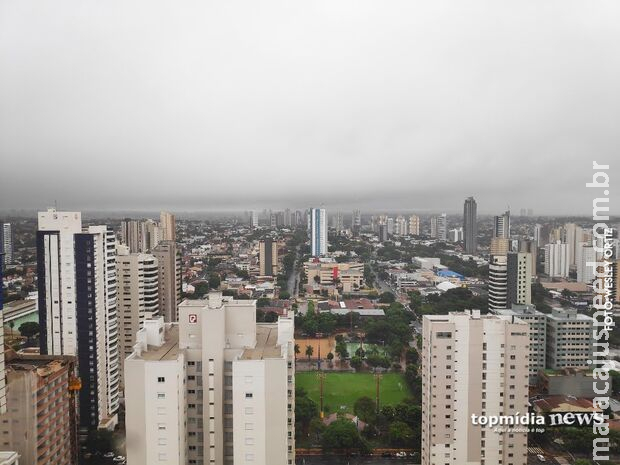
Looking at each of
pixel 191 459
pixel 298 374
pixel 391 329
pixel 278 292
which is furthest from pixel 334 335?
pixel 191 459

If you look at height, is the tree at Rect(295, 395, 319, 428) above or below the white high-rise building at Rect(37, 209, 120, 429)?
below

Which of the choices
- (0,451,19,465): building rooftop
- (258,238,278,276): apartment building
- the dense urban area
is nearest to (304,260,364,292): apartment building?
the dense urban area

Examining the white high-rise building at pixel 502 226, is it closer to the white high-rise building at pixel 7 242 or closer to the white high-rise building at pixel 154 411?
the white high-rise building at pixel 7 242

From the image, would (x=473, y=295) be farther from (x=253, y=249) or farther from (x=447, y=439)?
(x=447, y=439)

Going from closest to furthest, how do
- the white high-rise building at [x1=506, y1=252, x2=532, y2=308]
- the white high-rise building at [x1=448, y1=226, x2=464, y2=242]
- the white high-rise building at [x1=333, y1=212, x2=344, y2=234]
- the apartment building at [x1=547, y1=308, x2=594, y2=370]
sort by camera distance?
1. the apartment building at [x1=547, y1=308, x2=594, y2=370]
2. the white high-rise building at [x1=506, y1=252, x2=532, y2=308]
3. the white high-rise building at [x1=448, y1=226, x2=464, y2=242]
4. the white high-rise building at [x1=333, y1=212, x2=344, y2=234]

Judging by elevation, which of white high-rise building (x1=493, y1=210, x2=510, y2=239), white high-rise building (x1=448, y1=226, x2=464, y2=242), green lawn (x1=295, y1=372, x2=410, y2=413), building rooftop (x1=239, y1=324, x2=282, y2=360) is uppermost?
white high-rise building (x1=493, y1=210, x2=510, y2=239)

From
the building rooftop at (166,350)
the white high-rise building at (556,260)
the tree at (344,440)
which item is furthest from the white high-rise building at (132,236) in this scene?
the white high-rise building at (556,260)

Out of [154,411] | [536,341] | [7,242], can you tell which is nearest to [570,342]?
[536,341]

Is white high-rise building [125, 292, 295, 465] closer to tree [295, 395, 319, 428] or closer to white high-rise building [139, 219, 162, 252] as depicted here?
tree [295, 395, 319, 428]
